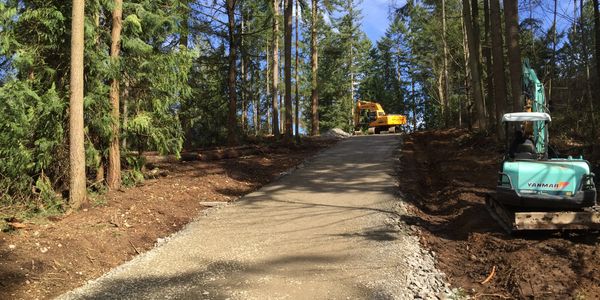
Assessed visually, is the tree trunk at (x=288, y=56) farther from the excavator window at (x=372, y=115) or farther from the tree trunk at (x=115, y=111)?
the excavator window at (x=372, y=115)

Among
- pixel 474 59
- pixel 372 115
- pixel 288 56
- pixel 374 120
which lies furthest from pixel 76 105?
pixel 372 115

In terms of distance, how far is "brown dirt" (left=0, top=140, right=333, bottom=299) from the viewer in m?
6.06

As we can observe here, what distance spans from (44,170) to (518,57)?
1269cm

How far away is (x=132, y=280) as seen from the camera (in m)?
6.20

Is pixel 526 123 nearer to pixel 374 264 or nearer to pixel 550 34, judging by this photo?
pixel 374 264

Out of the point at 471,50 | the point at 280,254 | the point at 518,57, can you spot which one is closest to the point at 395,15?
the point at 471,50

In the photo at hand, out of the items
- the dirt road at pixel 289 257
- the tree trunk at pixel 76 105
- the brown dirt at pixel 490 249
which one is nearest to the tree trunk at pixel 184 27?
the tree trunk at pixel 76 105

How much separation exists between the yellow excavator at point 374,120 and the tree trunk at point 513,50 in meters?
24.1

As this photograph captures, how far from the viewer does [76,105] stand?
339 inches

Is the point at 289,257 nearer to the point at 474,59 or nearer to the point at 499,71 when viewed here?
the point at 499,71

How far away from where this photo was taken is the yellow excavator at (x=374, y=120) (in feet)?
125

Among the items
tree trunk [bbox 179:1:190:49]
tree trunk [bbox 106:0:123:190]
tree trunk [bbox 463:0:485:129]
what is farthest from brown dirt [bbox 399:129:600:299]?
tree trunk [bbox 463:0:485:129]

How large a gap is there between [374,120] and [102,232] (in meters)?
33.2

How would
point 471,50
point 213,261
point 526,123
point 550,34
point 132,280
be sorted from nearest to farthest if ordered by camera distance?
point 132,280 < point 213,261 < point 526,123 < point 471,50 < point 550,34
